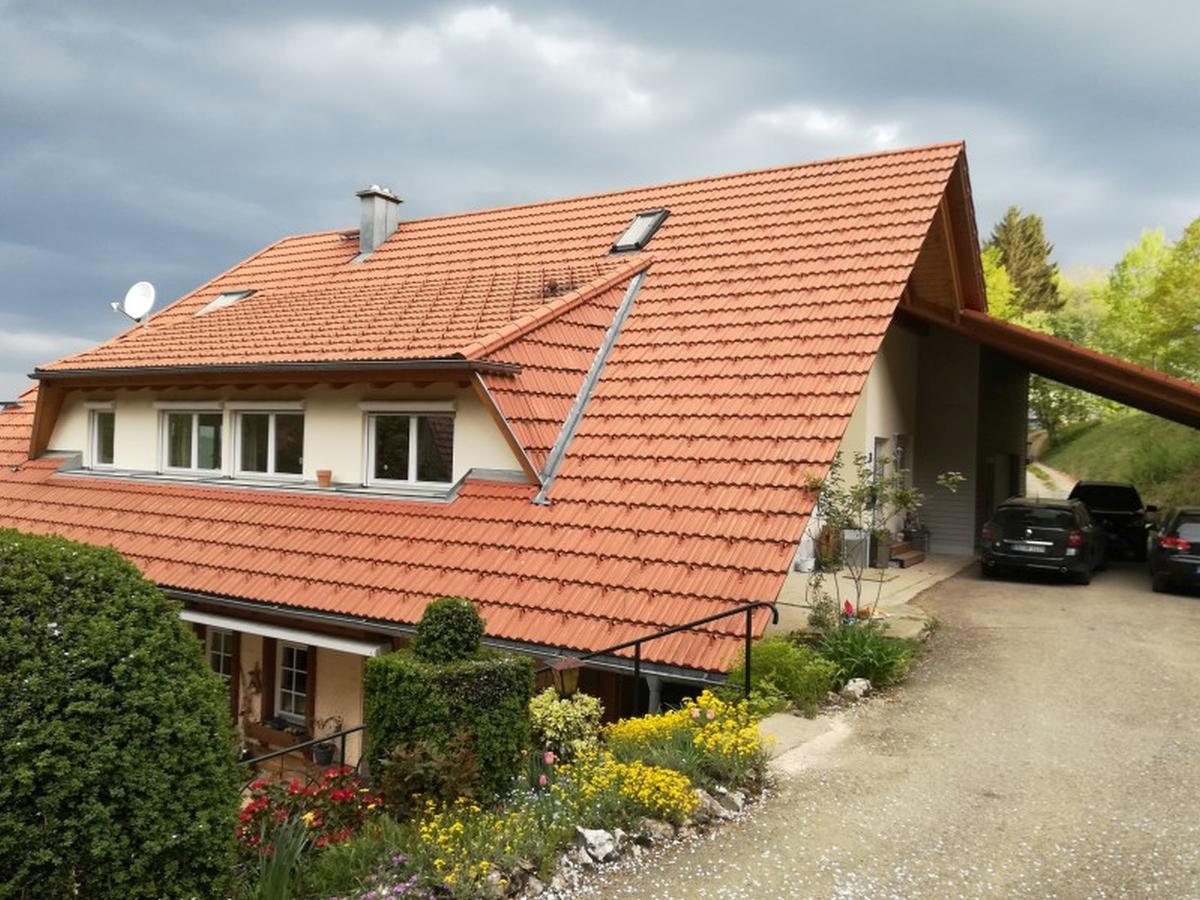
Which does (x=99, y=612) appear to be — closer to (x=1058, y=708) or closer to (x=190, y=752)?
(x=190, y=752)

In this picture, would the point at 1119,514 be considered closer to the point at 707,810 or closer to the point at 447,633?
the point at 707,810

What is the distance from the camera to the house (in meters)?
9.45

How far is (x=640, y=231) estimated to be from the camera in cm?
1488

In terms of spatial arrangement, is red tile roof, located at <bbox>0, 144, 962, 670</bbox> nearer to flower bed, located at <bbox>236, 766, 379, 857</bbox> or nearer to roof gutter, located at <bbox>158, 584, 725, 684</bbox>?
roof gutter, located at <bbox>158, 584, 725, 684</bbox>

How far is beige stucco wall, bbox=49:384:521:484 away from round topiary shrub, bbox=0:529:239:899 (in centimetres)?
663

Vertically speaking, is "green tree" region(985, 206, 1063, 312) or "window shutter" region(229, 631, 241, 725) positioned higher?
"green tree" region(985, 206, 1063, 312)

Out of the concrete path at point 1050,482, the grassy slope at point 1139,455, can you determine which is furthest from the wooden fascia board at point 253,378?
the concrete path at point 1050,482

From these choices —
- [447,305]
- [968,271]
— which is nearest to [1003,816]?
[447,305]

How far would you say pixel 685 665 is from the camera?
8016 millimetres

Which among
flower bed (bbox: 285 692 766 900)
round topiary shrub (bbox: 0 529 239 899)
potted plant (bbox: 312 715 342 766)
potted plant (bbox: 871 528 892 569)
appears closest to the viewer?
round topiary shrub (bbox: 0 529 239 899)

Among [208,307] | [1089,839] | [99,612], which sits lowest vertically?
[1089,839]

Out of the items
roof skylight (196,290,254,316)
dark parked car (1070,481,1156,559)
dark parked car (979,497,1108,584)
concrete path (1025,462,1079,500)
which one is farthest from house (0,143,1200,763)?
concrete path (1025,462,1079,500)

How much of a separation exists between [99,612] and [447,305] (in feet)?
30.2

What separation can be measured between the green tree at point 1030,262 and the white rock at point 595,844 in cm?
7091
